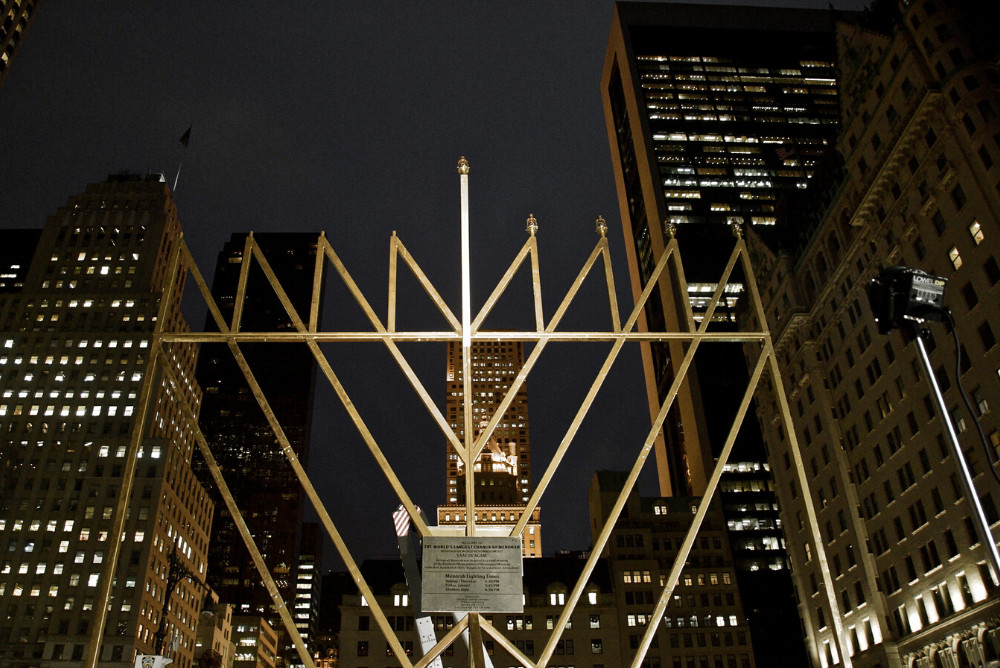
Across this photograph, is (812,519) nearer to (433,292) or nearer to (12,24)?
(433,292)

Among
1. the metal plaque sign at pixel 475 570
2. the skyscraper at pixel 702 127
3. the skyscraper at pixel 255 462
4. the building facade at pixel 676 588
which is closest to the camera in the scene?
the metal plaque sign at pixel 475 570

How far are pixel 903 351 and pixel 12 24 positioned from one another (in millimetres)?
96898

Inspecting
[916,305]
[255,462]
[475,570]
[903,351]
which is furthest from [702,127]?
[255,462]

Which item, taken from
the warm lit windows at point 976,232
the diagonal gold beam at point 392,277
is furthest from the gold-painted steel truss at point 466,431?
the warm lit windows at point 976,232

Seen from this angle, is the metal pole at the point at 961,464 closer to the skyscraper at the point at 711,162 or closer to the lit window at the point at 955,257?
the lit window at the point at 955,257

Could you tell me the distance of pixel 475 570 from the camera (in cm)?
657

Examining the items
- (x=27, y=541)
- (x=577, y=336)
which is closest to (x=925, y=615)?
(x=577, y=336)

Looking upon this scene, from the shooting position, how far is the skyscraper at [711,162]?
91.1m

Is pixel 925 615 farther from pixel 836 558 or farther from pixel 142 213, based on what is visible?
pixel 142 213

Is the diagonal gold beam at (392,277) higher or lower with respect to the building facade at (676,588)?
lower

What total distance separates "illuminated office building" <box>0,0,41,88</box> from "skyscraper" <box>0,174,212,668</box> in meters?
17.7

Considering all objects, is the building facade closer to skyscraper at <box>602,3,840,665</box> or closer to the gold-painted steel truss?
skyscraper at <box>602,3,840,665</box>

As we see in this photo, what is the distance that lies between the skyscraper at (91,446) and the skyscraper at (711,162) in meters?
58.9

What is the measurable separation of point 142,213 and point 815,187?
78.2 m
